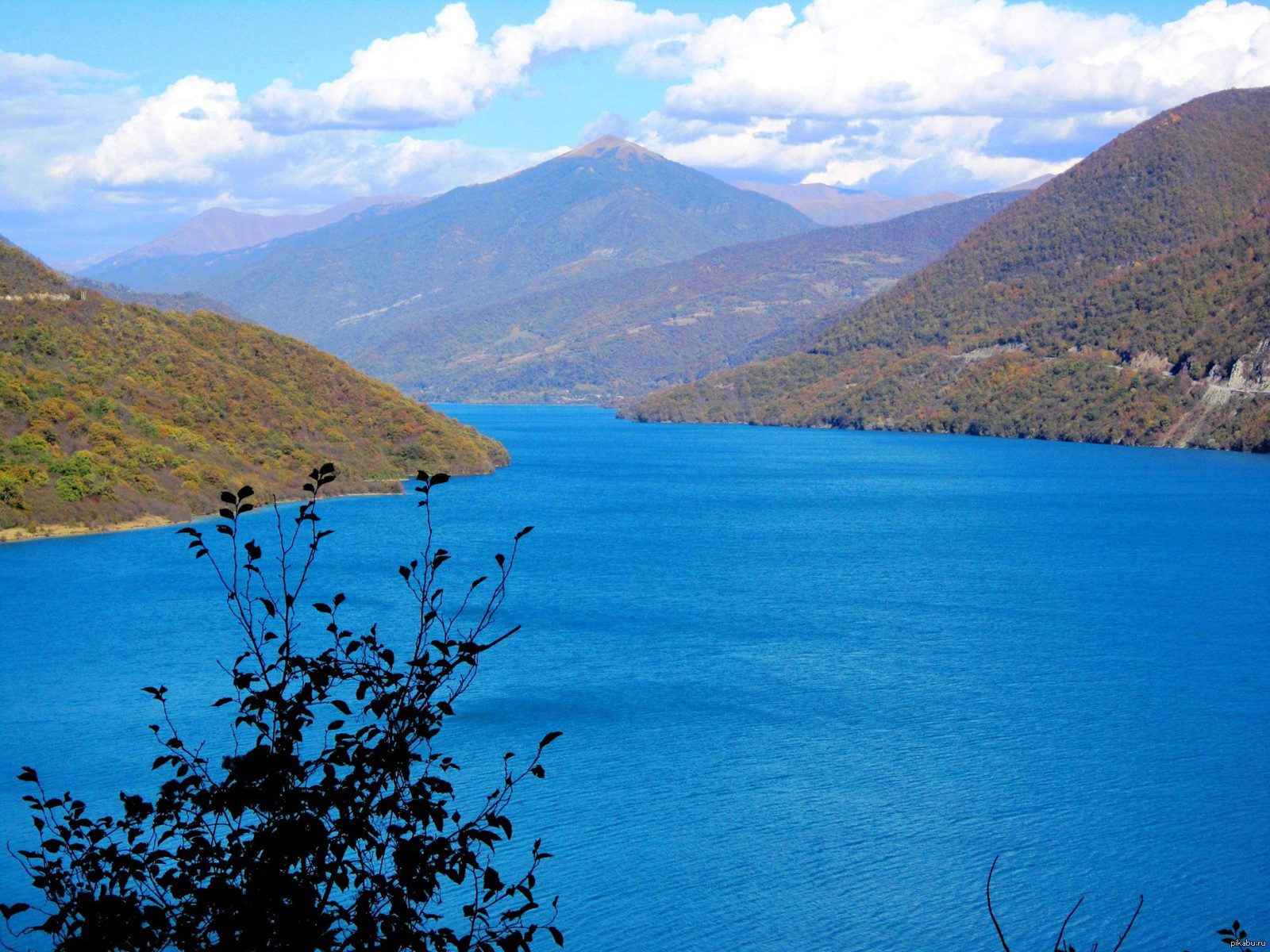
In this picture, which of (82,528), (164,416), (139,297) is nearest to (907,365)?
(139,297)

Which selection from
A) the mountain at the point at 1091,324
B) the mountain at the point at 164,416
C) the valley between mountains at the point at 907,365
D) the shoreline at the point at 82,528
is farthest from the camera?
the mountain at the point at 1091,324

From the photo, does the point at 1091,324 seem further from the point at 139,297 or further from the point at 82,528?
the point at 139,297

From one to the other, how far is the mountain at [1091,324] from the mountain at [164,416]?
215ft

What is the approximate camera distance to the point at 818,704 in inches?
Answer: 1259

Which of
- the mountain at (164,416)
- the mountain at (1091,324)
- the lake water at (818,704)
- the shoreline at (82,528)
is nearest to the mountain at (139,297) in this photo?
the mountain at (164,416)

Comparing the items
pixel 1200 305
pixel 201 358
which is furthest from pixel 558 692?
pixel 1200 305

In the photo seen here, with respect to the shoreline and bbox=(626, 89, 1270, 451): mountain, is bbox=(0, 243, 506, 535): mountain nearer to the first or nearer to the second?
the shoreline

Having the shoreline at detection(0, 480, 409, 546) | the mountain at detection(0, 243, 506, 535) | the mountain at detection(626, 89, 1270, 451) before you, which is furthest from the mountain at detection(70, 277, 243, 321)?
the shoreline at detection(0, 480, 409, 546)

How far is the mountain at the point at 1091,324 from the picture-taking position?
4766 inches

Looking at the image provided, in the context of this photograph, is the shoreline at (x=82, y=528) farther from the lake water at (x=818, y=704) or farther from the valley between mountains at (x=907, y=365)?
the lake water at (x=818, y=704)

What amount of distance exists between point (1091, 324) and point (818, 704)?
12085cm

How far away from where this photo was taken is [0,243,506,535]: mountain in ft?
195

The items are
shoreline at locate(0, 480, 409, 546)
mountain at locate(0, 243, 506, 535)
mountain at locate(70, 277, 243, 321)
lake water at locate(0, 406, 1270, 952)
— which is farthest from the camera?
mountain at locate(70, 277, 243, 321)

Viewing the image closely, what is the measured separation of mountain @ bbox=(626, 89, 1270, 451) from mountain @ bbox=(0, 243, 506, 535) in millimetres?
65594
